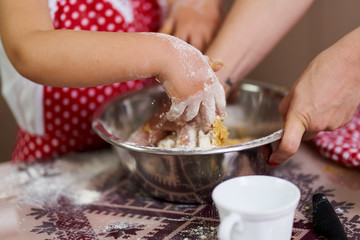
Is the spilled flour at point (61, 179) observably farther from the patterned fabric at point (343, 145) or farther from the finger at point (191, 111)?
the patterned fabric at point (343, 145)

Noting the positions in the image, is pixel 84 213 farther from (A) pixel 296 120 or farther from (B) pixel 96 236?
(A) pixel 296 120

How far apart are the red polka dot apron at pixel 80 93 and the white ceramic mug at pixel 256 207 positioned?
51 cm

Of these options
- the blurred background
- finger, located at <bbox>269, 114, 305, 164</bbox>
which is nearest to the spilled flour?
finger, located at <bbox>269, 114, 305, 164</bbox>

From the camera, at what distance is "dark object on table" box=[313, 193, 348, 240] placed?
61 centimetres

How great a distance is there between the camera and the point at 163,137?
81 centimetres

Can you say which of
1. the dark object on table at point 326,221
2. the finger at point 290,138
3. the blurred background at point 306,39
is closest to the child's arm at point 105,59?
the finger at point 290,138

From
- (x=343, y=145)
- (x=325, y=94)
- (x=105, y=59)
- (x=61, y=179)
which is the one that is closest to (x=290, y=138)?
(x=325, y=94)

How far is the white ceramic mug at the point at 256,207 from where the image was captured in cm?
53

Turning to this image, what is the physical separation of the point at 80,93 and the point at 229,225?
0.58m

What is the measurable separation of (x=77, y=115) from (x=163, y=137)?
11.4 inches

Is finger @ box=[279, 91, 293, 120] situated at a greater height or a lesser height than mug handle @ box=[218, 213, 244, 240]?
greater

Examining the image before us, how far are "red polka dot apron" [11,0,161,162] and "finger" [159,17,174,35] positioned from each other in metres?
0.06

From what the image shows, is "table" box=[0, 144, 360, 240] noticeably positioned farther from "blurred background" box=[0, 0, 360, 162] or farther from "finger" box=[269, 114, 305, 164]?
"blurred background" box=[0, 0, 360, 162]

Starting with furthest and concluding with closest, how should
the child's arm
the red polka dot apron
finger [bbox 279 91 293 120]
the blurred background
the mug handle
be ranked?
the blurred background < the red polka dot apron < finger [bbox 279 91 293 120] < the child's arm < the mug handle
